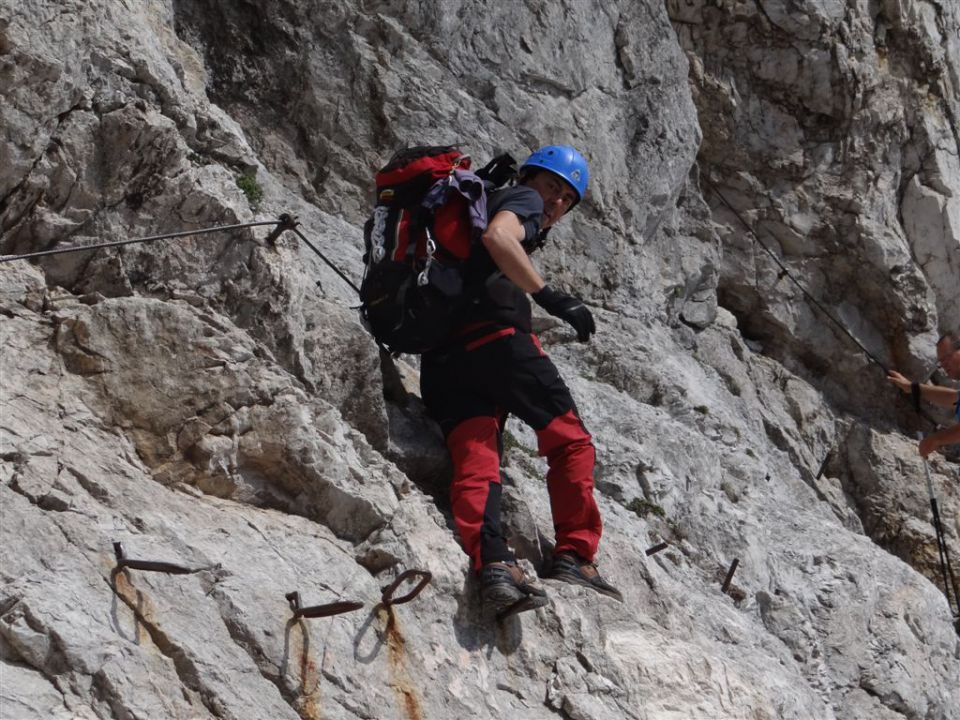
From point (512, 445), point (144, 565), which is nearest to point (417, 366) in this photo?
point (512, 445)

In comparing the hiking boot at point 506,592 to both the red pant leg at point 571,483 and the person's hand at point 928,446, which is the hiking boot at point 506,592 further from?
the person's hand at point 928,446

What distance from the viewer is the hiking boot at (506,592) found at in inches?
247

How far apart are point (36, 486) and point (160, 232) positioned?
1997 millimetres

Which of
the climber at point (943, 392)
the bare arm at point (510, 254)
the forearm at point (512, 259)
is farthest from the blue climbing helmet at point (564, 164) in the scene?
the climber at point (943, 392)

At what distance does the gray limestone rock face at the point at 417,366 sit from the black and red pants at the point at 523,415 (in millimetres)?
314

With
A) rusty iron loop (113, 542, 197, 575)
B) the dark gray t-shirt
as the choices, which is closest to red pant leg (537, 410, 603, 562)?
the dark gray t-shirt

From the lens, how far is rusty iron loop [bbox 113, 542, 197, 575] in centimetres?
516

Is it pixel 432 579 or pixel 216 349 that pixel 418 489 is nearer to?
pixel 432 579

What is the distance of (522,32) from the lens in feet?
39.7

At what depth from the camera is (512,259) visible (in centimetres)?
667

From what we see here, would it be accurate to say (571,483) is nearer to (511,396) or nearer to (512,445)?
(511,396)

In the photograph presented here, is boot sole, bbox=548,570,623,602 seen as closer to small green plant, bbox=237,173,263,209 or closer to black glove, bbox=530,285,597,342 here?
black glove, bbox=530,285,597,342

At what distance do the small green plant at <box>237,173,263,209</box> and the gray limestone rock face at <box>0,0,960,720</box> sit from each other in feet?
0.09

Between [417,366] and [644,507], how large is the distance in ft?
6.44
